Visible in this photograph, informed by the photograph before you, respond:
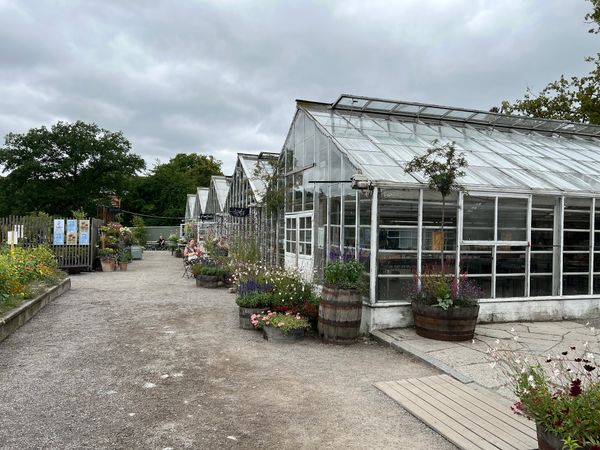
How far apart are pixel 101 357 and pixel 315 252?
16.6 feet

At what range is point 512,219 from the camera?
26.9 feet

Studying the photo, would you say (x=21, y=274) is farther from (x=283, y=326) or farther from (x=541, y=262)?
(x=541, y=262)

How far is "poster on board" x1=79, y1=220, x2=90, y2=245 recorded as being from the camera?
1609cm

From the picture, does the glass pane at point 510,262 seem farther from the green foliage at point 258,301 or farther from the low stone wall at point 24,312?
the low stone wall at point 24,312

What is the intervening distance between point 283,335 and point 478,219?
13.4 feet

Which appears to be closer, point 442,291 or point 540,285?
point 442,291

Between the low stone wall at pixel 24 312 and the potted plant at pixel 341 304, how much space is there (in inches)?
192

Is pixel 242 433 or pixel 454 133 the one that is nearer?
pixel 242 433

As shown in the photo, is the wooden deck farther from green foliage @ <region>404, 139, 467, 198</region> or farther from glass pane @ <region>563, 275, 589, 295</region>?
glass pane @ <region>563, 275, 589, 295</region>

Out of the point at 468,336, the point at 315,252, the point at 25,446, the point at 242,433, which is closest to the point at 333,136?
the point at 315,252

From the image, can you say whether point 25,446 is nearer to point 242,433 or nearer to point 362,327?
point 242,433

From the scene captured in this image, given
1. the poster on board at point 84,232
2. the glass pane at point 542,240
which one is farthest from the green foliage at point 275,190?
the poster on board at point 84,232

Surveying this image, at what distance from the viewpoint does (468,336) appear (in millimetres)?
6742

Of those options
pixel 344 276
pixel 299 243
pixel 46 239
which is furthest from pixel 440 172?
pixel 46 239
